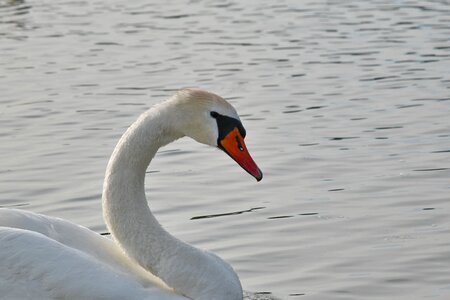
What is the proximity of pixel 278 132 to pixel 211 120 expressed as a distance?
18.0 ft

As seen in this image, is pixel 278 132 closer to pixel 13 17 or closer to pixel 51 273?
pixel 51 273

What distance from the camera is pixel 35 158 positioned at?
12.0m

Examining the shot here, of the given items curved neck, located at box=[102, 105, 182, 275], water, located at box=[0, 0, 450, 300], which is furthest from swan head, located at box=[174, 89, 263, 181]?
water, located at box=[0, 0, 450, 300]

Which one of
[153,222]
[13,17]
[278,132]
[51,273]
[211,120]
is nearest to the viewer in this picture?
[51,273]

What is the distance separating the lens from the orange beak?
7.29m

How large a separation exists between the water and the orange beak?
1.06m

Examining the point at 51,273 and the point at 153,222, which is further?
the point at 153,222

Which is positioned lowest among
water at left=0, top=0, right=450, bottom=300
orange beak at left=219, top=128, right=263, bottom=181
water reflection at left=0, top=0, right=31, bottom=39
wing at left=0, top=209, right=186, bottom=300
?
water reflection at left=0, top=0, right=31, bottom=39

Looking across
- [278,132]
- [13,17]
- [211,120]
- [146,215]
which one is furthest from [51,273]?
[13,17]

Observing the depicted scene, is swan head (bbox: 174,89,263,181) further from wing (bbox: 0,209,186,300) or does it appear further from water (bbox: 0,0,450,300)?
water (bbox: 0,0,450,300)

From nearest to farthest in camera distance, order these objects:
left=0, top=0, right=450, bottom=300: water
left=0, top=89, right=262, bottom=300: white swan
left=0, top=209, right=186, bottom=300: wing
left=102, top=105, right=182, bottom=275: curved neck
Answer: left=0, top=209, right=186, bottom=300: wing < left=0, top=89, right=262, bottom=300: white swan < left=102, top=105, right=182, bottom=275: curved neck < left=0, top=0, right=450, bottom=300: water

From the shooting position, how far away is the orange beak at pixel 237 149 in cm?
729

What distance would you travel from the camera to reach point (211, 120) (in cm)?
730

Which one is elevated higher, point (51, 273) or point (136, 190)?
point (136, 190)
